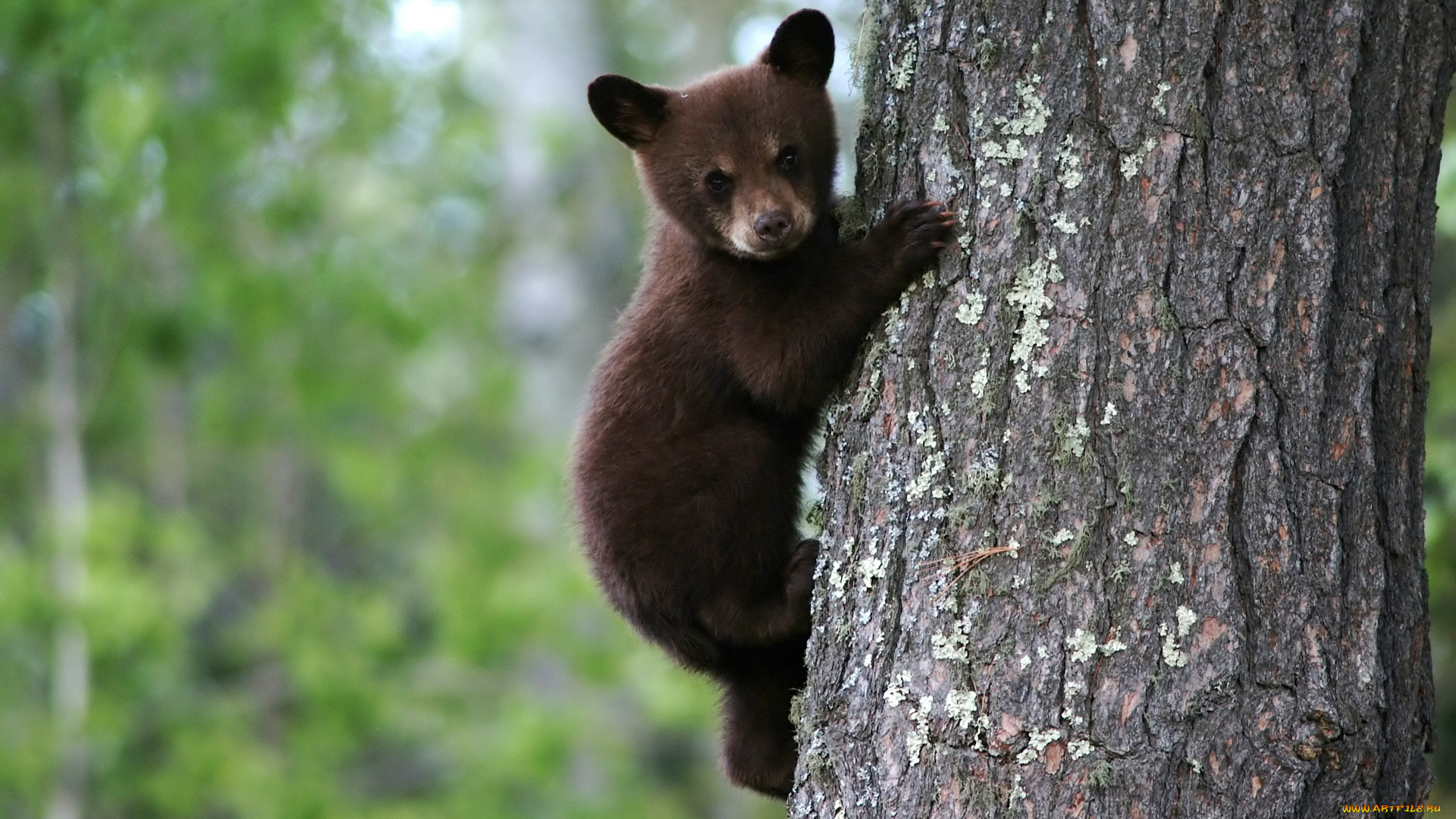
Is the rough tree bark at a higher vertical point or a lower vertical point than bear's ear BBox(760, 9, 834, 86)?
lower

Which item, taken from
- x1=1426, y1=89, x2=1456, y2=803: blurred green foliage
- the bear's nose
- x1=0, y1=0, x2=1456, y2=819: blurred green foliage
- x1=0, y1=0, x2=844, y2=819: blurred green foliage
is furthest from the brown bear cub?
x1=0, y1=0, x2=844, y2=819: blurred green foliage

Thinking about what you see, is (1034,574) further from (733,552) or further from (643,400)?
(643,400)

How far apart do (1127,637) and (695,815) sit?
13.8 metres

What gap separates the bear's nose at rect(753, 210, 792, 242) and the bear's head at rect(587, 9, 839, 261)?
0.55 ft

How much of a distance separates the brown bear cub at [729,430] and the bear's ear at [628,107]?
0.08 ft

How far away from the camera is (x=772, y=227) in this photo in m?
3.27

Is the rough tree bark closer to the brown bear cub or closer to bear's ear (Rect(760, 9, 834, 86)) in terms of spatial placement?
the brown bear cub

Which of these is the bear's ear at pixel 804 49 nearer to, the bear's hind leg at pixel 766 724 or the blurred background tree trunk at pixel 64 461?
the bear's hind leg at pixel 766 724

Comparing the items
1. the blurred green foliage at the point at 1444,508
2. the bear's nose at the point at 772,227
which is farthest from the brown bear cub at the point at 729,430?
the blurred green foliage at the point at 1444,508

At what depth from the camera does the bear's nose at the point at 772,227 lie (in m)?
3.27

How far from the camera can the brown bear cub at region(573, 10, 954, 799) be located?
129 inches

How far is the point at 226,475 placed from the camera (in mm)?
16000

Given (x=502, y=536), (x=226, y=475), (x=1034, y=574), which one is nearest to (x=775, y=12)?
(x=502, y=536)

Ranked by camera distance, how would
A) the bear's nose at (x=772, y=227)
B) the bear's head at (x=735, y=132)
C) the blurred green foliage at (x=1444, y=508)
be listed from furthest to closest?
the blurred green foliage at (x=1444, y=508) → the bear's head at (x=735, y=132) → the bear's nose at (x=772, y=227)
